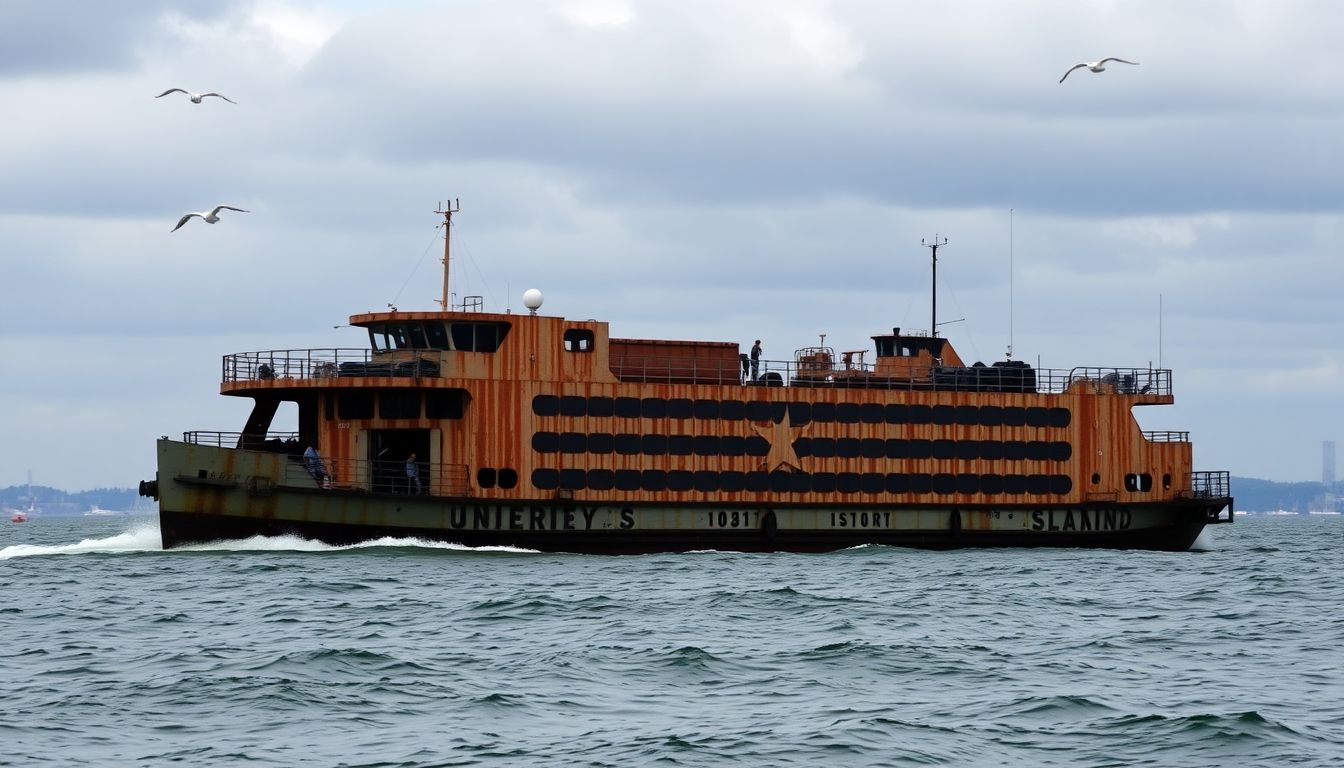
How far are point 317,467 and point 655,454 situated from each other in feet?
24.0

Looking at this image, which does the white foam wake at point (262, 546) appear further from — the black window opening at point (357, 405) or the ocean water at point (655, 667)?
the black window opening at point (357, 405)

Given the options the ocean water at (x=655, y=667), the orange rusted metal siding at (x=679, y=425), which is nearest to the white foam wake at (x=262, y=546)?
the orange rusted metal siding at (x=679, y=425)

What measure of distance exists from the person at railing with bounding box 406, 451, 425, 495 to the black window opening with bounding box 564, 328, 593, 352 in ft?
13.9

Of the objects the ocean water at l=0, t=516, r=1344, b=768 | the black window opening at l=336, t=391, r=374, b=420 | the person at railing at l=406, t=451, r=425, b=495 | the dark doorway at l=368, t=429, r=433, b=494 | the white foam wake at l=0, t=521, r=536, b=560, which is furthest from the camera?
the black window opening at l=336, t=391, r=374, b=420

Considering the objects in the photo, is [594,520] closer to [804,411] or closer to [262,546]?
[804,411]

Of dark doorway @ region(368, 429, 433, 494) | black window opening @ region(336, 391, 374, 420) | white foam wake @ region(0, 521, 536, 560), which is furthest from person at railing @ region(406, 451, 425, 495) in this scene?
black window opening @ region(336, 391, 374, 420)

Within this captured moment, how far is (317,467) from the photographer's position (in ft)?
120

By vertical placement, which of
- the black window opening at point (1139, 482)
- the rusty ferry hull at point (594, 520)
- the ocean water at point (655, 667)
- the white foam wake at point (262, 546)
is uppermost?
the black window opening at point (1139, 482)

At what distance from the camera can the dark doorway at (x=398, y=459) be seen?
3678 centimetres

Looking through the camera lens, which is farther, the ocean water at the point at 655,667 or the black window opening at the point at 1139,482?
the black window opening at the point at 1139,482

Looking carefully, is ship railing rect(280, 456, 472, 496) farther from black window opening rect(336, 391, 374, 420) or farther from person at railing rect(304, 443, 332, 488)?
black window opening rect(336, 391, 374, 420)

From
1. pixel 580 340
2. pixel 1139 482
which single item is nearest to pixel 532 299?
pixel 580 340

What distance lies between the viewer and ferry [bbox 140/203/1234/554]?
118 ft

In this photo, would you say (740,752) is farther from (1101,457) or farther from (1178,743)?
(1101,457)
